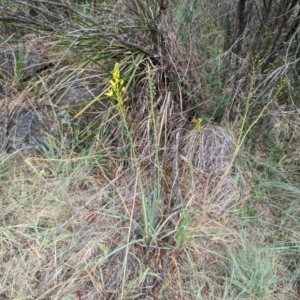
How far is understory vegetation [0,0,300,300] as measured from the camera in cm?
182

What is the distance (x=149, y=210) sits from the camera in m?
1.86

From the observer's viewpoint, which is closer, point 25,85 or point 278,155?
point 278,155

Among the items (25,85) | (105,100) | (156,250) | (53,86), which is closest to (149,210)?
(156,250)

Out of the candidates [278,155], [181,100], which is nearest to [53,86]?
[181,100]

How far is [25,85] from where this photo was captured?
2605 mm

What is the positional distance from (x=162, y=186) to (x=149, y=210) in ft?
0.93

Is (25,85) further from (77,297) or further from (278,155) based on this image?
(278,155)

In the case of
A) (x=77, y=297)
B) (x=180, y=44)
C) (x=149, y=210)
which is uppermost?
(x=180, y=44)

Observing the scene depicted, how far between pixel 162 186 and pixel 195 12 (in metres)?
1.48

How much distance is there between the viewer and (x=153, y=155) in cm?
221

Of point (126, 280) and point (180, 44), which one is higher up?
point (180, 44)

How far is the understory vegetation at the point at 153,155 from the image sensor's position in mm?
1815

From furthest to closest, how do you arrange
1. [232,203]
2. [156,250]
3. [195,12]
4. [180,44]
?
1. [195,12]
2. [180,44]
3. [232,203]
4. [156,250]

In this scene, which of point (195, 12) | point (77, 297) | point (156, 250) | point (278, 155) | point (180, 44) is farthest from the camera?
point (195, 12)
